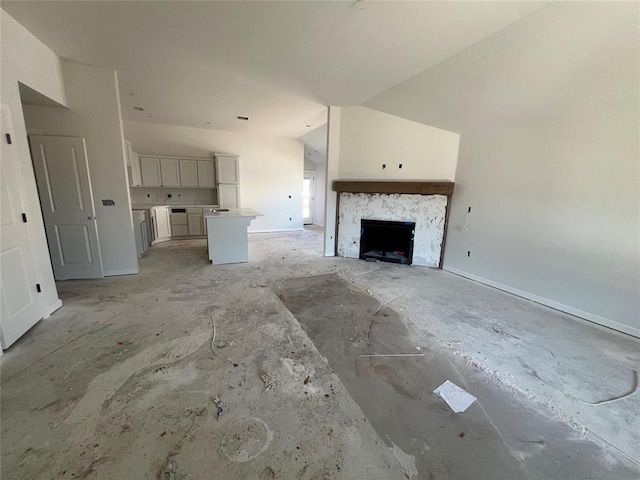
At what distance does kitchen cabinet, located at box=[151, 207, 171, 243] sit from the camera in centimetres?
592

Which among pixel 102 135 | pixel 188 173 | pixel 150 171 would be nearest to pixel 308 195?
pixel 188 173

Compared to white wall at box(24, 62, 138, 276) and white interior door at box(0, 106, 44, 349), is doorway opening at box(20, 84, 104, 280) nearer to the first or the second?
white wall at box(24, 62, 138, 276)

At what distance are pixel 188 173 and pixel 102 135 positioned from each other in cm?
316

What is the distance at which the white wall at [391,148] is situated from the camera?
4426 millimetres

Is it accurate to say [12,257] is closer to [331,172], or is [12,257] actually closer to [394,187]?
[331,172]

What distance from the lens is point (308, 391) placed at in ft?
5.70

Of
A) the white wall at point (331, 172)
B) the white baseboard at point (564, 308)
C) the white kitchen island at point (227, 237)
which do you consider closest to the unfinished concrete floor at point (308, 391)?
the white baseboard at point (564, 308)

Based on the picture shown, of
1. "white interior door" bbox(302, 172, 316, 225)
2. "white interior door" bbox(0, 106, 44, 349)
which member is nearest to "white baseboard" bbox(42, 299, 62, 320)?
"white interior door" bbox(0, 106, 44, 349)

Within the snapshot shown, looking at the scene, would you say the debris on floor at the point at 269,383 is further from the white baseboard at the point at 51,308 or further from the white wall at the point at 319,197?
the white wall at the point at 319,197

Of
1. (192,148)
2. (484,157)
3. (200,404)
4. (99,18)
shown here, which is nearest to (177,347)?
(200,404)

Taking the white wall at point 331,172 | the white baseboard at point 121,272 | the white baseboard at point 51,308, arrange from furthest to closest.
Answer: the white wall at point 331,172 → the white baseboard at point 121,272 → the white baseboard at point 51,308

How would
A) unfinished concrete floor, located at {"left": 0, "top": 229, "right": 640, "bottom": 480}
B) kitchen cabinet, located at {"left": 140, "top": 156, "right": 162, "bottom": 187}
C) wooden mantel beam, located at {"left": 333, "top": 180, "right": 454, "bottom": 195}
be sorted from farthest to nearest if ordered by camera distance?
kitchen cabinet, located at {"left": 140, "top": 156, "right": 162, "bottom": 187}
wooden mantel beam, located at {"left": 333, "top": 180, "right": 454, "bottom": 195}
unfinished concrete floor, located at {"left": 0, "top": 229, "right": 640, "bottom": 480}

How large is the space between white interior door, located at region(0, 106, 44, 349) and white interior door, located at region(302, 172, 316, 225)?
24.7ft

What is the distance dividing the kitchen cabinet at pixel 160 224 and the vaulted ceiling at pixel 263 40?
260cm
